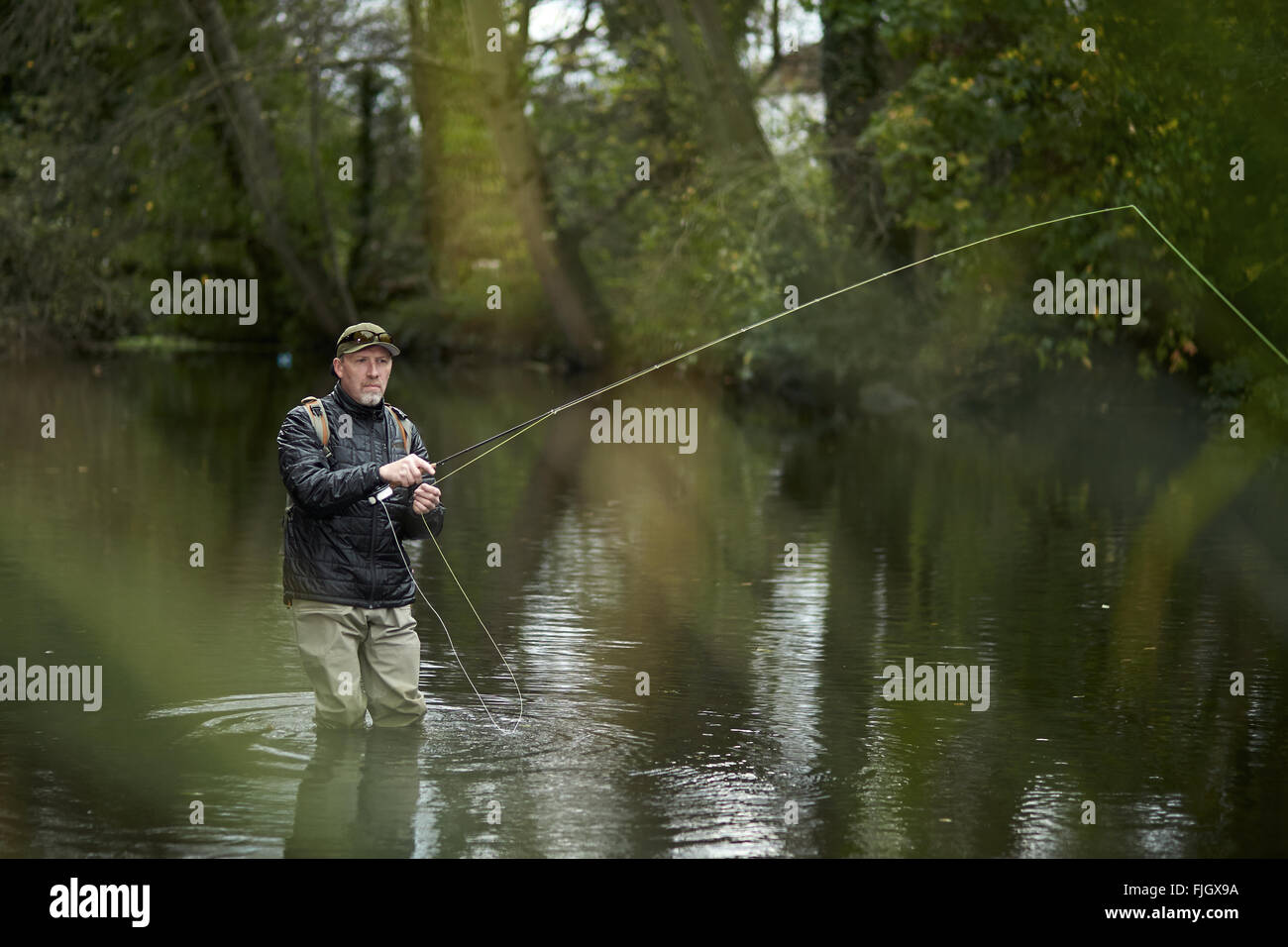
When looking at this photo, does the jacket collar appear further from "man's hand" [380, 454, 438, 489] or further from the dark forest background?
the dark forest background

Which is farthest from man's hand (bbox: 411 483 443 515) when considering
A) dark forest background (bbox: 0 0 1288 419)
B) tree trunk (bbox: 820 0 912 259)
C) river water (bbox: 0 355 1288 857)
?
tree trunk (bbox: 820 0 912 259)

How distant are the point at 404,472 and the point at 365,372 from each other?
57 centimetres

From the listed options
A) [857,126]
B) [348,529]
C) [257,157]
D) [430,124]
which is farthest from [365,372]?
[430,124]

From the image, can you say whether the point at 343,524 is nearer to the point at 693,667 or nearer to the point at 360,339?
the point at 360,339

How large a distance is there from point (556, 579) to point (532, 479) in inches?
322

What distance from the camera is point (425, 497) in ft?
27.0

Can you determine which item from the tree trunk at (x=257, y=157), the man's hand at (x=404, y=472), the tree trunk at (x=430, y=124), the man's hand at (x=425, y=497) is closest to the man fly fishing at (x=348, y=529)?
the man's hand at (x=425, y=497)

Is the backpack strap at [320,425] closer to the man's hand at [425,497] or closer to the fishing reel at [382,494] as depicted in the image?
the fishing reel at [382,494]

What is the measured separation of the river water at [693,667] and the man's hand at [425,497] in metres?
1.05

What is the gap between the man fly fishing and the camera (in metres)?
8.27

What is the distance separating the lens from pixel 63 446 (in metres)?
25.0
